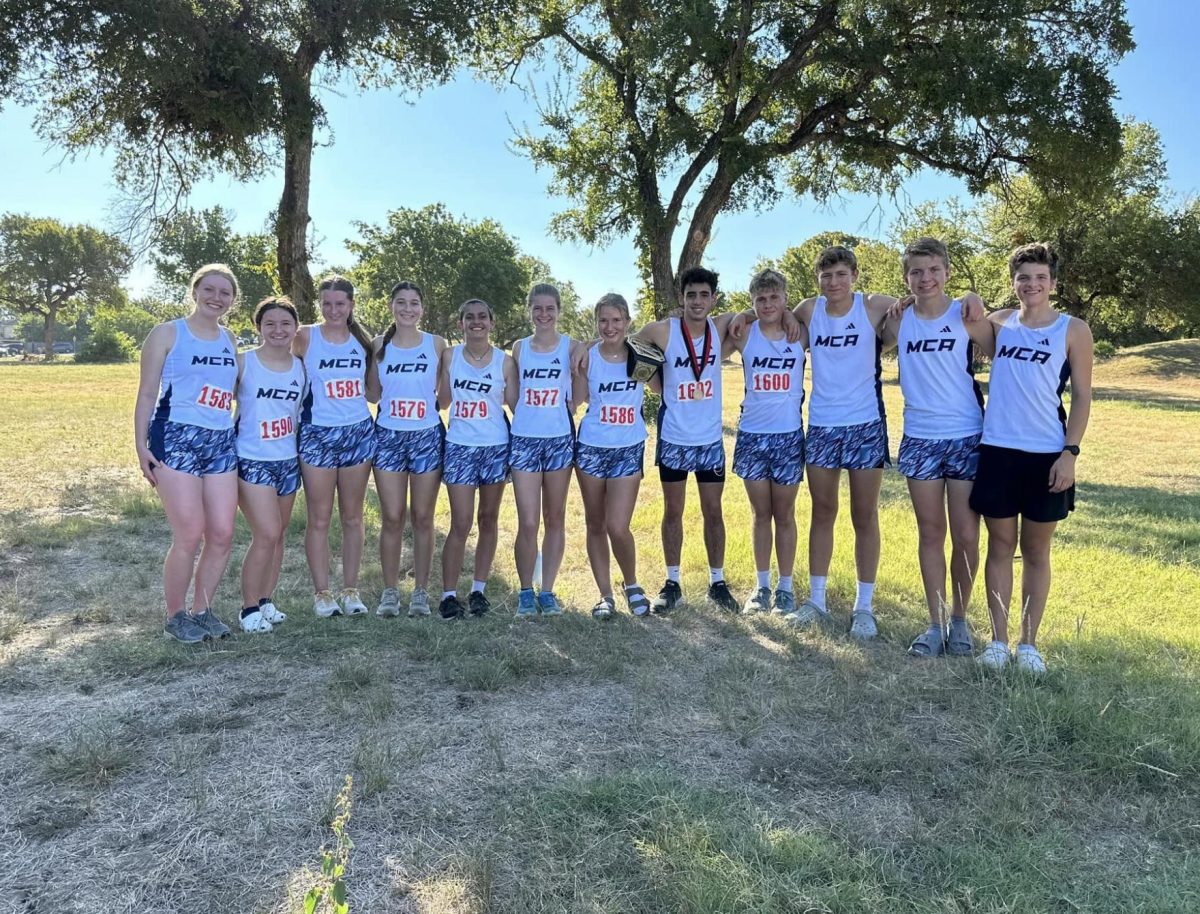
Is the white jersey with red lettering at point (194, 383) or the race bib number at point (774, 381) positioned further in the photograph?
the race bib number at point (774, 381)

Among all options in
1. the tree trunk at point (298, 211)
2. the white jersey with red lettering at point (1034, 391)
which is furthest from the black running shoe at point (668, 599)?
the tree trunk at point (298, 211)

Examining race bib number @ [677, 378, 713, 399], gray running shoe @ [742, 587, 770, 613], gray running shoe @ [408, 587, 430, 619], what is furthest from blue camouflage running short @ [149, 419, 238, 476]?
gray running shoe @ [742, 587, 770, 613]

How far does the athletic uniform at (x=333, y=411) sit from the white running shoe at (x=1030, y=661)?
4.06 meters

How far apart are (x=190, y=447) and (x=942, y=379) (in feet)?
14.6

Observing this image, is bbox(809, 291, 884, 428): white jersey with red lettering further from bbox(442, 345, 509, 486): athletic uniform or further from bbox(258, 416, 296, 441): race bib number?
bbox(258, 416, 296, 441): race bib number

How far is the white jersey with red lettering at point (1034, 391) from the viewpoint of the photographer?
13.3ft

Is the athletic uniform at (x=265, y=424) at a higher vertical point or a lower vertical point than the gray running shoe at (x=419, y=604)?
higher

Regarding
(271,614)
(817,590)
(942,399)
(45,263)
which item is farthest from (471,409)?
(45,263)

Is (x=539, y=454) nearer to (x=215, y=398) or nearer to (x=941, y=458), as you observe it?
(x=215, y=398)

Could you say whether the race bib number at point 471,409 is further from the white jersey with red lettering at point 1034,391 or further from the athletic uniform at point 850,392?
the white jersey with red lettering at point 1034,391

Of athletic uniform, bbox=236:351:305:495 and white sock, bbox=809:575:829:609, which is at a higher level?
athletic uniform, bbox=236:351:305:495

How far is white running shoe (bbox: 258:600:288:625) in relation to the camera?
5.00m

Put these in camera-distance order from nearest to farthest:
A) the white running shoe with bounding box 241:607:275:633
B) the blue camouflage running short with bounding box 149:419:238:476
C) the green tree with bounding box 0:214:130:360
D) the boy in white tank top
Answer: the boy in white tank top
the blue camouflage running short with bounding box 149:419:238:476
the white running shoe with bounding box 241:607:275:633
the green tree with bounding box 0:214:130:360

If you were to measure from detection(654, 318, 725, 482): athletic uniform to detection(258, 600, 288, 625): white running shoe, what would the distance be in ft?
8.95
